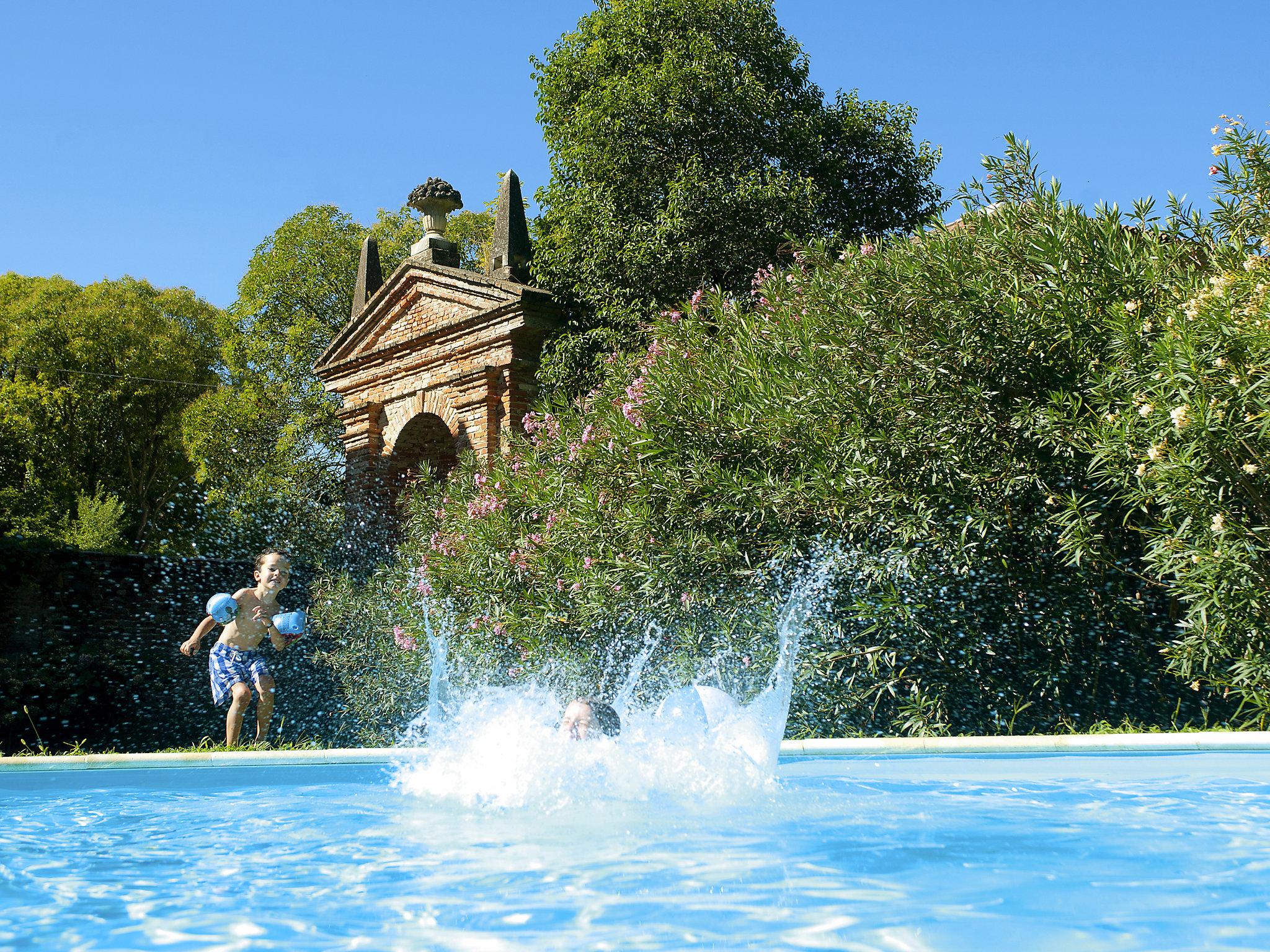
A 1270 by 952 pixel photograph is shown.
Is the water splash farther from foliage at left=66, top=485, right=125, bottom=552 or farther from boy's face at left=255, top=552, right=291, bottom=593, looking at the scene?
foliage at left=66, top=485, right=125, bottom=552

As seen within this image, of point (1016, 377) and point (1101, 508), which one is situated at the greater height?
point (1016, 377)

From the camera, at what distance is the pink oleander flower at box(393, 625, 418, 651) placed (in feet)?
38.7

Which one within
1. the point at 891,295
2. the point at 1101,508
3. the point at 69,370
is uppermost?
the point at 69,370

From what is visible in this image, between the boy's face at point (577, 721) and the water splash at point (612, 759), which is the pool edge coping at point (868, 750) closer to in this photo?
the water splash at point (612, 759)

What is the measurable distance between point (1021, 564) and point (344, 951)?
20.7ft

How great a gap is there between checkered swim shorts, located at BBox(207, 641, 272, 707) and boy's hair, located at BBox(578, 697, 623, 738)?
13.9 ft

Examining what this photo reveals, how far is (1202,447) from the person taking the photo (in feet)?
21.1

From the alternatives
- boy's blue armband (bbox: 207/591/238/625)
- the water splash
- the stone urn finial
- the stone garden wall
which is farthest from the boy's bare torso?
the stone urn finial

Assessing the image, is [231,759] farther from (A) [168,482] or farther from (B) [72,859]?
(A) [168,482]

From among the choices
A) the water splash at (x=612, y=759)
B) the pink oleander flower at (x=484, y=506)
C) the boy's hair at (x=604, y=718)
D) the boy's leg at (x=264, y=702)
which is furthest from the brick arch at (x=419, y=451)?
the boy's hair at (x=604, y=718)

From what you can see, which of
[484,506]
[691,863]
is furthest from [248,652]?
[691,863]

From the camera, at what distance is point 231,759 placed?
757 cm

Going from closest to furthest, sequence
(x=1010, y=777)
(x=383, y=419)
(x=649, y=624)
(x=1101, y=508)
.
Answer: (x=1010, y=777) < (x=1101, y=508) < (x=649, y=624) < (x=383, y=419)

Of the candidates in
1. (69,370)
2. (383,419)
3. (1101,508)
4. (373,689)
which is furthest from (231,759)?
(69,370)
